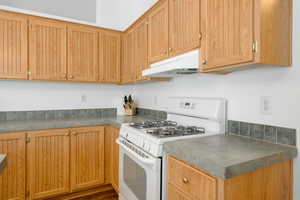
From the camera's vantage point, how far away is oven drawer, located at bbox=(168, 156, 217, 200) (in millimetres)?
925

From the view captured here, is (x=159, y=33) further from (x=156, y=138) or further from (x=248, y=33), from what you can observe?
(x=156, y=138)

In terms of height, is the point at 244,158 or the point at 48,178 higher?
the point at 244,158

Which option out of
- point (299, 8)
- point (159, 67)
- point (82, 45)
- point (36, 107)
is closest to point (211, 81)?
point (159, 67)

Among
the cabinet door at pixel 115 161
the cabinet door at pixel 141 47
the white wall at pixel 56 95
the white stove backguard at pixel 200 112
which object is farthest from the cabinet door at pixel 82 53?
the white stove backguard at pixel 200 112

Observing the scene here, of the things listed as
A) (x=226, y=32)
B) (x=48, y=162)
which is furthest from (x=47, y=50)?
(x=226, y=32)

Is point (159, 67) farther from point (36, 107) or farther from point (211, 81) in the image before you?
point (36, 107)

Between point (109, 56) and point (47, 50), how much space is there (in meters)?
0.80

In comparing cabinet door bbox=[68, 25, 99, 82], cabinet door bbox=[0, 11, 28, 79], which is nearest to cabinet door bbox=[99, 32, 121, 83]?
cabinet door bbox=[68, 25, 99, 82]

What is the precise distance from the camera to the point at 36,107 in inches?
98.4

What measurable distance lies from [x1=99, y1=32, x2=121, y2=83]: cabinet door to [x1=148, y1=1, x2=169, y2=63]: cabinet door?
79cm

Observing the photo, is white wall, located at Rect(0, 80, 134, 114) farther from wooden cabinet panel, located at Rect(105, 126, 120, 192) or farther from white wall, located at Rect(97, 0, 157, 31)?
white wall, located at Rect(97, 0, 157, 31)

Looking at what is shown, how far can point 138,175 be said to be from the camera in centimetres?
159

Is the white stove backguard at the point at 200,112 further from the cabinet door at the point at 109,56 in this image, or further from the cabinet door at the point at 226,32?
the cabinet door at the point at 109,56

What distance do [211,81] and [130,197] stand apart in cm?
135
